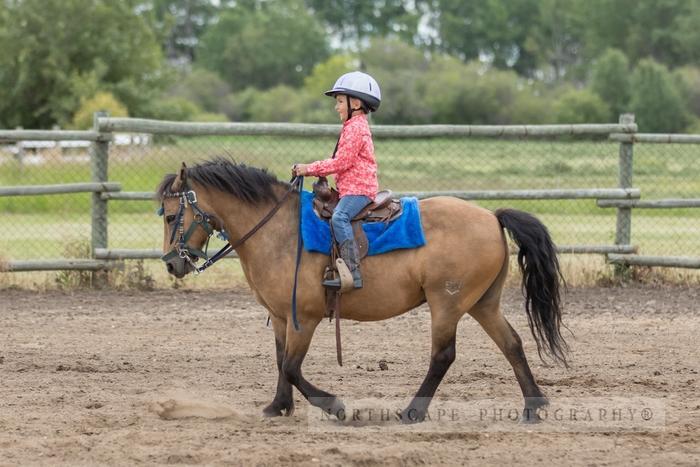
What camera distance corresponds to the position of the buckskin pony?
22.0 feet

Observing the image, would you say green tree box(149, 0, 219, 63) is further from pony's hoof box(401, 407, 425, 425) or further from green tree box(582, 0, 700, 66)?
pony's hoof box(401, 407, 425, 425)

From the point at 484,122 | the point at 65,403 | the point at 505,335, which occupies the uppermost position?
the point at 484,122

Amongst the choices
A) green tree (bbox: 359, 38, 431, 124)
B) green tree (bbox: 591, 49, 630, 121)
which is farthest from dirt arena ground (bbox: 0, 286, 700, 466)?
green tree (bbox: 591, 49, 630, 121)

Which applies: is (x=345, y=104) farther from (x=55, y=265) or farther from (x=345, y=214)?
(x=55, y=265)

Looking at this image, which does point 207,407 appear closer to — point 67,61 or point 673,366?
point 673,366

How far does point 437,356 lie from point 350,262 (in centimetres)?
81

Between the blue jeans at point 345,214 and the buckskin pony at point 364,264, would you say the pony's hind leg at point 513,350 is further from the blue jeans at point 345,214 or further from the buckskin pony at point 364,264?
the blue jeans at point 345,214

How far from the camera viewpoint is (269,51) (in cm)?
7712

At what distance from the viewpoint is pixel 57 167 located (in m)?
17.1

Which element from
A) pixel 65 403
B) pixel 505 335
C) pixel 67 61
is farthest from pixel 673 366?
pixel 67 61

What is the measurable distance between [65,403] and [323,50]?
7482cm

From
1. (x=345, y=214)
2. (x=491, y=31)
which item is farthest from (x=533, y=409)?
(x=491, y=31)

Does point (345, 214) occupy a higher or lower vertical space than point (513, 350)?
higher

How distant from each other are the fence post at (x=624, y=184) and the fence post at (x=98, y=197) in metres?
5.71
